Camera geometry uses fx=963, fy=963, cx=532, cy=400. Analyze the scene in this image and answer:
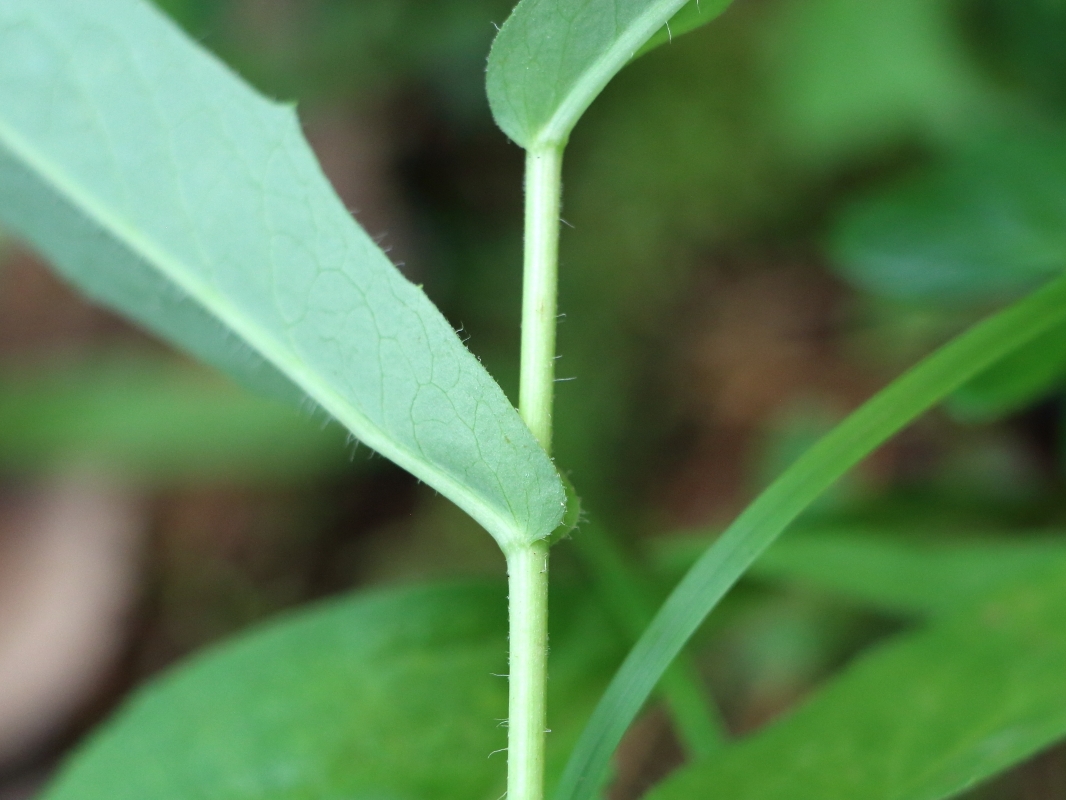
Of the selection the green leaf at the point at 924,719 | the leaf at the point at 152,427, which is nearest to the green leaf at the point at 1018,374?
the green leaf at the point at 924,719

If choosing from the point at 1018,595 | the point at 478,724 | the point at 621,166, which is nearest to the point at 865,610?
the point at 1018,595

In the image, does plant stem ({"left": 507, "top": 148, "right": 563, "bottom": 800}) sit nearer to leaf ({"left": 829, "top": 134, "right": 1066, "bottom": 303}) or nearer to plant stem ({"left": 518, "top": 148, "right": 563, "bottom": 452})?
plant stem ({"left": 518, "top": 148, "right": 563, "bottom": 452})

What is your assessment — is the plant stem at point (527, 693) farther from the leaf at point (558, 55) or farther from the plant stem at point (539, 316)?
the leaf at point (558, 55)

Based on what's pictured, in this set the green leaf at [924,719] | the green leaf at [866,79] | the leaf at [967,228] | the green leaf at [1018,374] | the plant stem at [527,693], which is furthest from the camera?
the green leaf at [866,79]

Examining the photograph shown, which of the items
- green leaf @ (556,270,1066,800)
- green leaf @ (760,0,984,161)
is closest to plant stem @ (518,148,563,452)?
green leaf @ (556,270,1066,800)

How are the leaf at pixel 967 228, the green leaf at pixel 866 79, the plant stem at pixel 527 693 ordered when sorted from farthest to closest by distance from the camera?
the green leaf at pixel 866 79, the leaf at pixel 967 228, the plant stem at pixel 527 693

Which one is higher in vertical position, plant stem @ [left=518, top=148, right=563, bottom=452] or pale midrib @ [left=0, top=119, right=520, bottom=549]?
plant stem @ [left=518, top=148, right=563, bottom=452]

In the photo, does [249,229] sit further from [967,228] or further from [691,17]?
[967,228]
